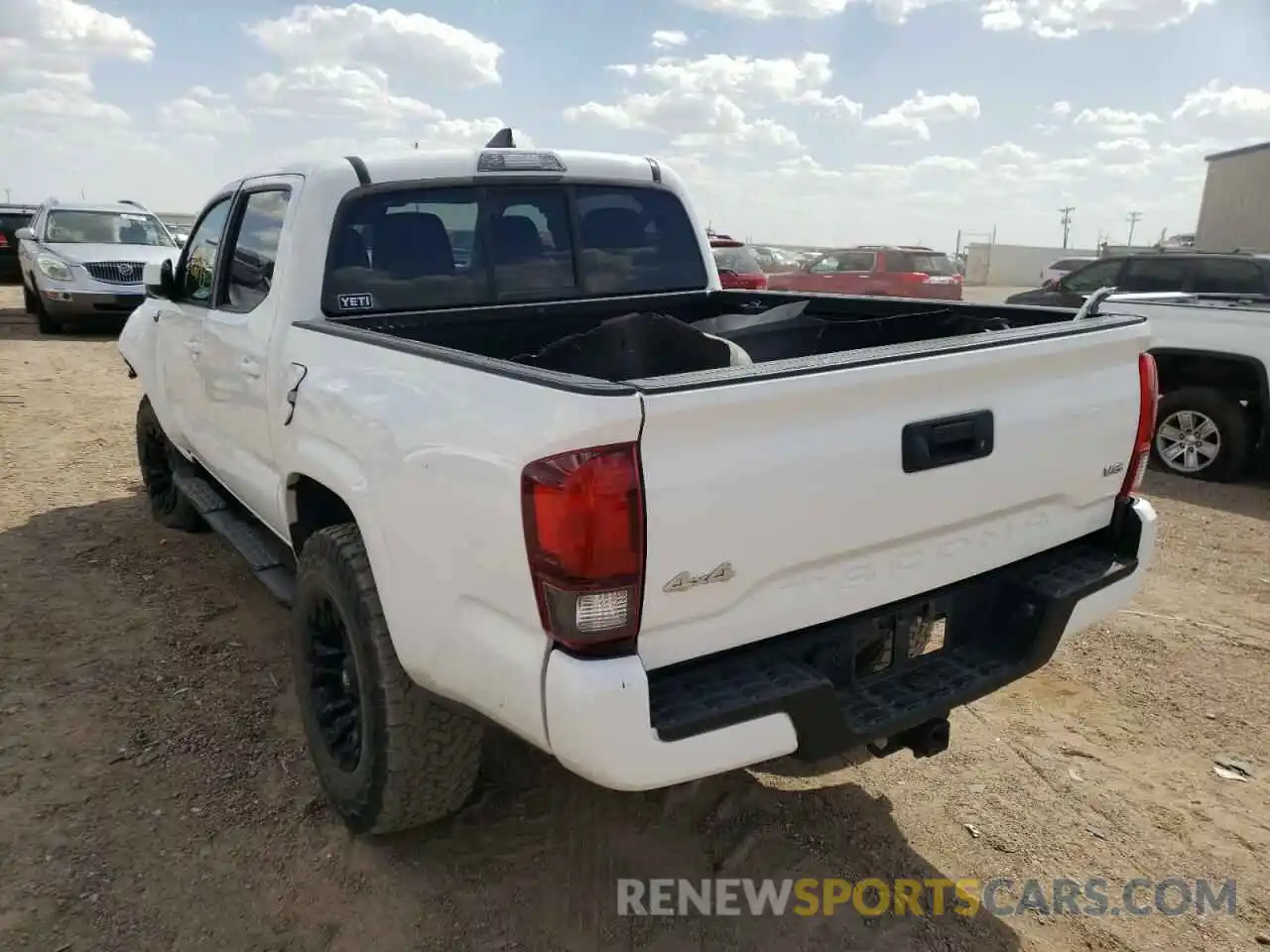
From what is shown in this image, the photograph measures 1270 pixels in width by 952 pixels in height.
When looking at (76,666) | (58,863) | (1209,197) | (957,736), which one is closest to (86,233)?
(76,666)

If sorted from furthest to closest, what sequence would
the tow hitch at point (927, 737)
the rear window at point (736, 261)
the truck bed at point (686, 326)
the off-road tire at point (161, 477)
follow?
the rear window at point (736, 261) → the off-road tire at point (161, 477) → the truck bed at point (686, 326) → the tow hitch at point (927, 737)

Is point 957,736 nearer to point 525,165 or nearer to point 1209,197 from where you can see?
point 525,165

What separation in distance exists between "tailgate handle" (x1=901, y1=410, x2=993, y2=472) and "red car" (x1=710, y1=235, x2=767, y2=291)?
1250 cm

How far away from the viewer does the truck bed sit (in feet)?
9.88

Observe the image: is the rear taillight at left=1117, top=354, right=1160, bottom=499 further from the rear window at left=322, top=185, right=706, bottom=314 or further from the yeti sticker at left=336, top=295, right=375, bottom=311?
the yeti sticker at left=336, top=295, right=375, bottom=311

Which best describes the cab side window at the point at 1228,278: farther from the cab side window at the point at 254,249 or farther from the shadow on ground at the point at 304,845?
the cab side window at the point at 254,249

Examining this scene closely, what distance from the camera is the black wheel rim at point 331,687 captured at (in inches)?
113

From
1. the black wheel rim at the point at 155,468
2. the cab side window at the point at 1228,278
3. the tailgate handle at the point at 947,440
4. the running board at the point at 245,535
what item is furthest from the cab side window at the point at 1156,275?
the black wheel rim at the point at 155,468

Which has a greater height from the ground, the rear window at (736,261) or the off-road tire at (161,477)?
the rear window at (736,261)

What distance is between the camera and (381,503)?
7.93 feet

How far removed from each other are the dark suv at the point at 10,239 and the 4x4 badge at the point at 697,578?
1940 centimetres

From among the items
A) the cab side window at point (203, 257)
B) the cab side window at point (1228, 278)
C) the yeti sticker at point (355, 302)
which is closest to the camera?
the yeti sticker at point (355, 302)

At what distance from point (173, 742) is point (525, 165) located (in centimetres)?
255

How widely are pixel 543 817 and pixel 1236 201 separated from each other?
37.6 metres
